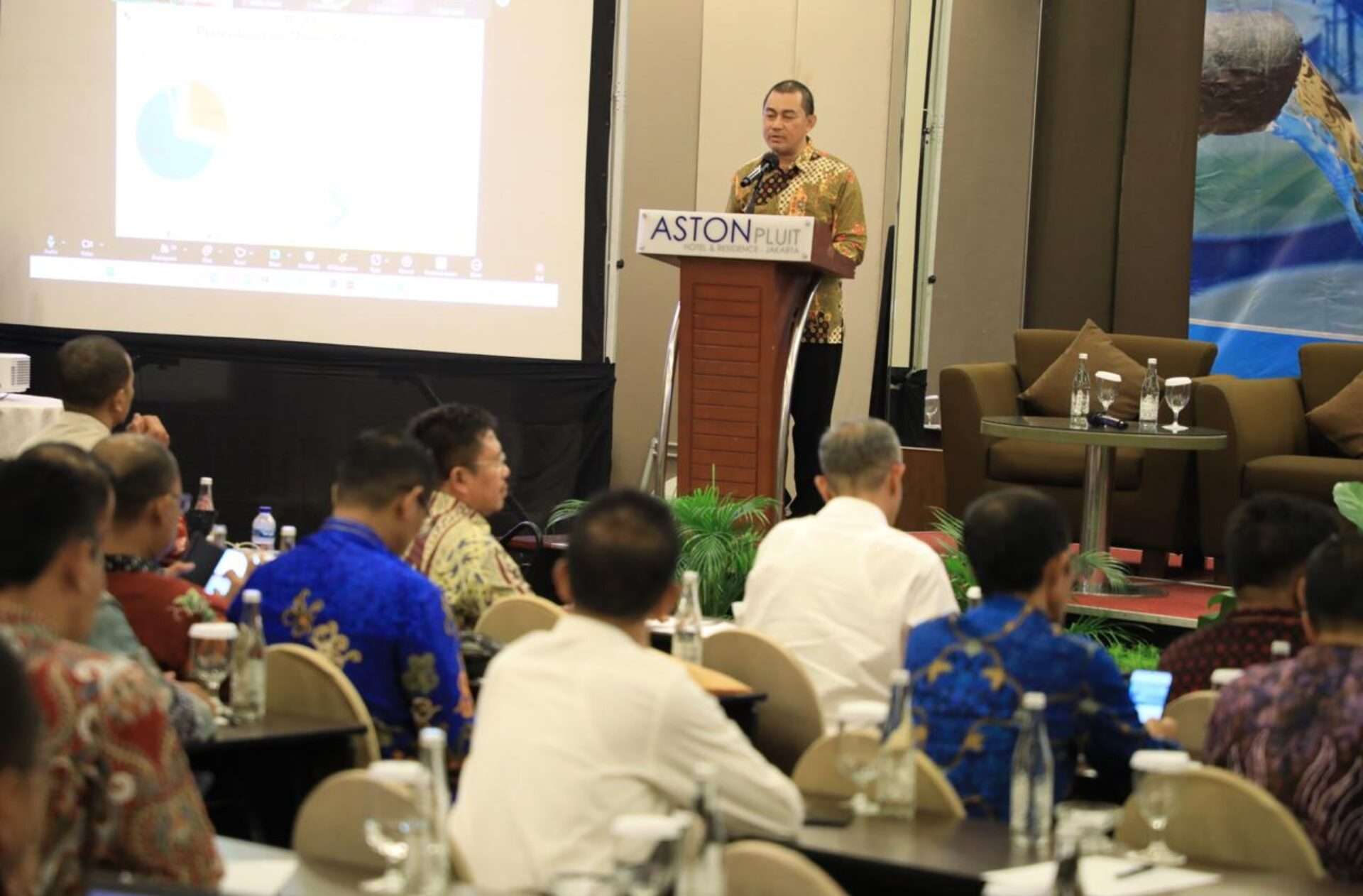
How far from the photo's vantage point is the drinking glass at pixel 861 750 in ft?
8.33

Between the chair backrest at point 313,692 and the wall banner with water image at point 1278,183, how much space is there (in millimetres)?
6132

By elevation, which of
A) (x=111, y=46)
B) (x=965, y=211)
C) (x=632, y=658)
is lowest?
(x=632, y=658)

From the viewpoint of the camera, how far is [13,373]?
21.8 feet

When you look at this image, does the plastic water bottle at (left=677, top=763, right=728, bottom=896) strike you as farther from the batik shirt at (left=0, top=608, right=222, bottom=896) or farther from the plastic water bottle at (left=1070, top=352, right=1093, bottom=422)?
the plastic water bottle at (left=1070, top=352, right=1093, bottom=422)

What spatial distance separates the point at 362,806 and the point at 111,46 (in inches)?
251

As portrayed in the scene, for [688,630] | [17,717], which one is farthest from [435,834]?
[688,630]

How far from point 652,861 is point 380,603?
53.7 inches

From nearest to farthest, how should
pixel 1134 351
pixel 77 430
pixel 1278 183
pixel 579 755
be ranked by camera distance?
pixel 579 755 < pixel 77 430 < pixel 1134 351 < pixel 1278 183

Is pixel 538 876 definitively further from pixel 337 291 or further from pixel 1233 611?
pixel 337 291

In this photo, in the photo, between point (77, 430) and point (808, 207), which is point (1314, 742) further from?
point (808, 207)

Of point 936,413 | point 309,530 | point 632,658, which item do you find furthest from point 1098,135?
point 632,658

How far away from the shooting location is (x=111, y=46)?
307 inches

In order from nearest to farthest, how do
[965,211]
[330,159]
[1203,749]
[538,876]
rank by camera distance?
[538,876], [1203,749], [330,159], [965,211]

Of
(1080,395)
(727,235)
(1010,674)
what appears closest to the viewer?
(1010,674)
